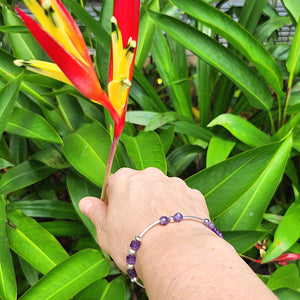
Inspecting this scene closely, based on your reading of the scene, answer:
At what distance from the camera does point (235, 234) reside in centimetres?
70

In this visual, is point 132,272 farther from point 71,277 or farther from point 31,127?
point 31,127

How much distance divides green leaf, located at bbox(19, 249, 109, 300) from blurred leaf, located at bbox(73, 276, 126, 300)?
37 mm

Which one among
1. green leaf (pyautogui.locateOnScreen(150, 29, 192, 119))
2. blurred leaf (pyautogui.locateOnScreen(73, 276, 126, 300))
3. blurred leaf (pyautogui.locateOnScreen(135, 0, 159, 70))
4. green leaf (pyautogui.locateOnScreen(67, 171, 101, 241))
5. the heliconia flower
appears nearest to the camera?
the heliconia flower

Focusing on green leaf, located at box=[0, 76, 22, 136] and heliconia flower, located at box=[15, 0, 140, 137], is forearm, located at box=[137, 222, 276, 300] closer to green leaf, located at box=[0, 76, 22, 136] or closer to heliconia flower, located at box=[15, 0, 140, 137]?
heliconia flower, located at box=[15, 0, 140, 137]

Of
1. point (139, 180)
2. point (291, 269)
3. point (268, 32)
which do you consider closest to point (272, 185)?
point (291, 269)

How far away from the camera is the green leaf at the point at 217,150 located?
2.73ft

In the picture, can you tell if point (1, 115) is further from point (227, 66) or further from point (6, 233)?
point (227, 66)

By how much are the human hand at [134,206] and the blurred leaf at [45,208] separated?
1.12 feet

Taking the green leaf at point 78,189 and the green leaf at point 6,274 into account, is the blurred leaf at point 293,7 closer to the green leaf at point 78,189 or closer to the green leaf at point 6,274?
the green leaf at point 78,189

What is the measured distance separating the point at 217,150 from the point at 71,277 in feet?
1.43

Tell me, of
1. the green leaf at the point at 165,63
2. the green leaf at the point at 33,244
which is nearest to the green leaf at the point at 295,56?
the green leaf at the point at 165,63

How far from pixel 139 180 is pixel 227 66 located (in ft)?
1.40

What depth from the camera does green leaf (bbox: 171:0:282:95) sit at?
0.76m

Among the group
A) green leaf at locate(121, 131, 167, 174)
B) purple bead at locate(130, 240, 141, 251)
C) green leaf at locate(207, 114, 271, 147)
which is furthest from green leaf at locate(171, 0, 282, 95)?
purple bead at locate(130, 240, 141, 251)
